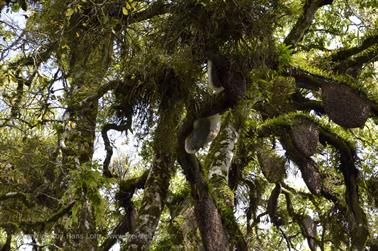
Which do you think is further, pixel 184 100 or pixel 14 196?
pixel 14 196

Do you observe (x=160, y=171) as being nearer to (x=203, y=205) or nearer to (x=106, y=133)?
(x=106, y=133)

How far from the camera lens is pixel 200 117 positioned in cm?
489

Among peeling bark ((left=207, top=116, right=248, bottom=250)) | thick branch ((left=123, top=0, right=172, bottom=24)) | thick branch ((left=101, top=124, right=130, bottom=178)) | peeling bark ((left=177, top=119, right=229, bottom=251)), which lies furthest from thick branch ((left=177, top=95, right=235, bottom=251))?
thick branch ((left=101, top=124, right=130, bottom=178))

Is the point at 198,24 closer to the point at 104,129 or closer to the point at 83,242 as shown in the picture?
the point at 104,129

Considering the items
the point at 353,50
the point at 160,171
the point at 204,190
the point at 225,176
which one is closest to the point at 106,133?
the point at 160,171

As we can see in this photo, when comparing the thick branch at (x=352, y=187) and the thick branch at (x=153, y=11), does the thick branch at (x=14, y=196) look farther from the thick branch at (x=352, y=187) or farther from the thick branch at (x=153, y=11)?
the thick branch at (x=352, y=187)

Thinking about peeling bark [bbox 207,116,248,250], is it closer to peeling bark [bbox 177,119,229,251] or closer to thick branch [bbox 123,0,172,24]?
peeling bark [bbox 177,119,229,251]

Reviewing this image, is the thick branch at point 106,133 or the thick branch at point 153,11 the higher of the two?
the thick branch at point 153,11

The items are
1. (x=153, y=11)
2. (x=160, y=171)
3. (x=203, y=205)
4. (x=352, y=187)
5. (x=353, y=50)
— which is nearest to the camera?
(x=203, y=205)

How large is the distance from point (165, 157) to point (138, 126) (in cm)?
125

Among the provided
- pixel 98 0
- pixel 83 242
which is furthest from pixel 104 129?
pixel 98 0

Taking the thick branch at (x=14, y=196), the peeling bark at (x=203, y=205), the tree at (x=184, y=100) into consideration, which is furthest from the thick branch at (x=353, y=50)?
the thick branch at (x=14, y=196)

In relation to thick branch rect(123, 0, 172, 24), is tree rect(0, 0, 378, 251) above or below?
below

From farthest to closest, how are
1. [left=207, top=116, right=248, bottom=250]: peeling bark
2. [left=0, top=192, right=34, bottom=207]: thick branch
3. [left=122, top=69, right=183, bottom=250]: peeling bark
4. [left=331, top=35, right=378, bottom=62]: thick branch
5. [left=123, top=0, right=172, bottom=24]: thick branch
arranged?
[left=331, top=35, right=378, bottom=62]: thick branch < [left=0, top=192, right=34, bottom=207]: thick branch < [left=122, top=69, right=183, bottom=250]: peeling bark < [left=123, top=0, right=172, bottom=24]: thick branch < [left=207, top=116, right=248, bottom=250]: peeling bark
